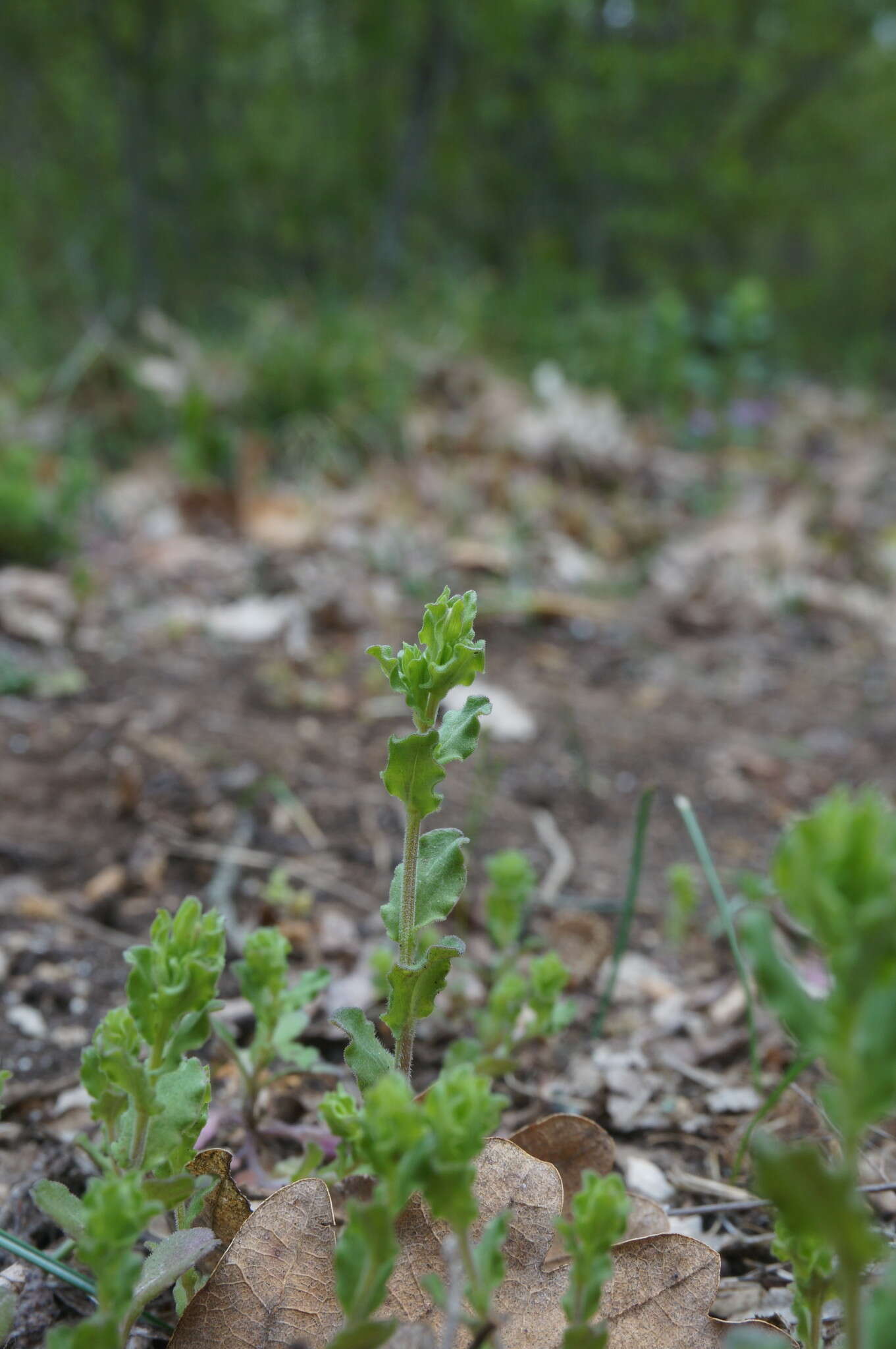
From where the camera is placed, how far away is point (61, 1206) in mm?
794

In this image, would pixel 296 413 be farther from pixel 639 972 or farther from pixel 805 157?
pixel 805 157

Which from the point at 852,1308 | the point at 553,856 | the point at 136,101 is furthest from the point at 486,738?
the point at 136,101

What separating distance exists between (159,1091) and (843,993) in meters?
0.57

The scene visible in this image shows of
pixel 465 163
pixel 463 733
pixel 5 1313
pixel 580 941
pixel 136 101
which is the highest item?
pixel 465 163

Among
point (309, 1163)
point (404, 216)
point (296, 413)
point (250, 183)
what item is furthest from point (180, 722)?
point (250, 183)

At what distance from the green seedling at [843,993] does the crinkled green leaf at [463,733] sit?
334mm

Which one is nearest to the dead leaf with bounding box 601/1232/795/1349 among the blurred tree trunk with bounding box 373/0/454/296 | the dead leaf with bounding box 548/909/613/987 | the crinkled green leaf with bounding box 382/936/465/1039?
the crinkled green leaf with bounding box 382/936/465/1039

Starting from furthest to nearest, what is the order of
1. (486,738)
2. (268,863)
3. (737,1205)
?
(486,738), (268,863), (737,1205)

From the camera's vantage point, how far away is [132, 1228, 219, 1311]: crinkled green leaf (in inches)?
30.4

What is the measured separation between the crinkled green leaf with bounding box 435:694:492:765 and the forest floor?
1.93ft

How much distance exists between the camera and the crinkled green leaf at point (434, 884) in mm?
874

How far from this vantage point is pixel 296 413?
410 centimetres

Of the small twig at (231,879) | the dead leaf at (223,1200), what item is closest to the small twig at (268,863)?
the small twig at (231,879)

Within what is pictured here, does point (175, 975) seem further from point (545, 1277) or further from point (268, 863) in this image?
point (268, 863)
